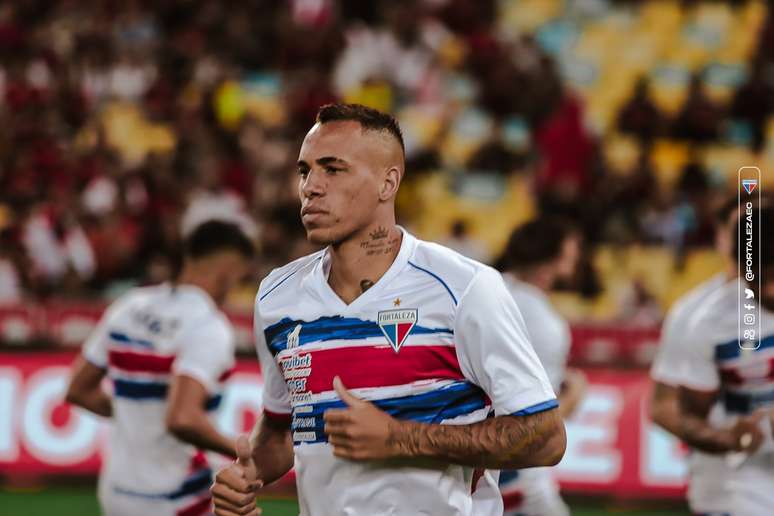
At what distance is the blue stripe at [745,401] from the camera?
192 inches

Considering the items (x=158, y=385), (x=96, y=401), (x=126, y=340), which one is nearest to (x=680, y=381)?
(x=158, y=385)

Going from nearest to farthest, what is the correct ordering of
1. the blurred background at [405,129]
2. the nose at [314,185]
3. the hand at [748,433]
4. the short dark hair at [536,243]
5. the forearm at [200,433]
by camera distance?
the nose at [314,185], the hand at [748,433], the forearm at [200,433], the short dark hair at [536,243], the blurred background at [405,129]

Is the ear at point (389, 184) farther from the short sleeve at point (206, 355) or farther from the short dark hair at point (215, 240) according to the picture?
the short dark hair at point (215, 240)

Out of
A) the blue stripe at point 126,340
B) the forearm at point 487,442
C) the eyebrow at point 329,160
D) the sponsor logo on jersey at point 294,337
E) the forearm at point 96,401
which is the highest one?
the eyebrow at point 329,160

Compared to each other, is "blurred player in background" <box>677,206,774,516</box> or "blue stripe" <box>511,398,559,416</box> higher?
"blue stripe" <box>511,398,559,416</box>

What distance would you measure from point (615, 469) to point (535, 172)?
6.28 meters

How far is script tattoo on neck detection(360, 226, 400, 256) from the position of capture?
3775 millimetres

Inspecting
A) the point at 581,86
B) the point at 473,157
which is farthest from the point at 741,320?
the point at 581,86

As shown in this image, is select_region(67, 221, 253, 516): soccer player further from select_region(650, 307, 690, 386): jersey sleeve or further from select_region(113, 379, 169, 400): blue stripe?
select_region(650, 307, 690, 386): jersey sleeve

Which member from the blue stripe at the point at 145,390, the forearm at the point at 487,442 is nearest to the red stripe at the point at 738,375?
the forearm at the point at 487,442

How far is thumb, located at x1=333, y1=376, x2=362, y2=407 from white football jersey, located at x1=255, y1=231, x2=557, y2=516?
37 mm

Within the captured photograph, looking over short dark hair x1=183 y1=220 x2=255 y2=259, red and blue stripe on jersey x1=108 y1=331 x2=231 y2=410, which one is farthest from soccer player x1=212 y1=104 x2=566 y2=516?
short dark hair x1=183 y1=220 x2=255 y2=259

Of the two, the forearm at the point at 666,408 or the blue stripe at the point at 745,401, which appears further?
the forearm at the point at 666,408

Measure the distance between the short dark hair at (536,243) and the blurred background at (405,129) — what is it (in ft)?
13.8
